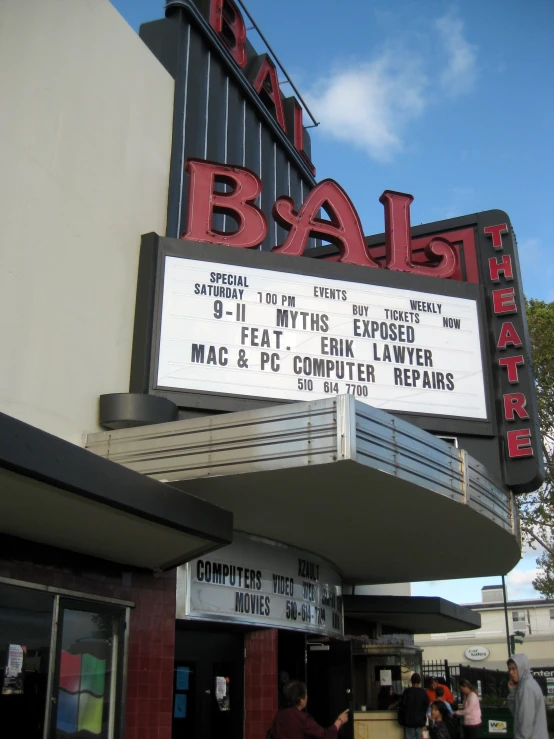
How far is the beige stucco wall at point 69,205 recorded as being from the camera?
9086 mm

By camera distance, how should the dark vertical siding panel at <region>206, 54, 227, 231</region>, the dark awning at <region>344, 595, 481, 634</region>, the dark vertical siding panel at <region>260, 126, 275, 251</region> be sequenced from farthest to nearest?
the dark awning at <region>344, 595, 481, 634</region> < the dark vertical siding panel at <region>260, 126, 275, 251</region> < the dark vertical siding panel at <region>206, 54, 227, 231</region>

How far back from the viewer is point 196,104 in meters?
13.7

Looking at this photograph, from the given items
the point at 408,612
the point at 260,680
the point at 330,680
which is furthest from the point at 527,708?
the point at 408,612

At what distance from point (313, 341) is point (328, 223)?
285 cm

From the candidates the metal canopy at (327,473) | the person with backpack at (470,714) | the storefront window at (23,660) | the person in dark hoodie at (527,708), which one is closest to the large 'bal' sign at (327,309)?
the metal canopy at (327,473)

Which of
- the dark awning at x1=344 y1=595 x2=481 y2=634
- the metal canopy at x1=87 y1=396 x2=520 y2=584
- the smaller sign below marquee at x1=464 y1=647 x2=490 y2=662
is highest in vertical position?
the metal canopy at x1=87 y1=396 x2=520 y2=584

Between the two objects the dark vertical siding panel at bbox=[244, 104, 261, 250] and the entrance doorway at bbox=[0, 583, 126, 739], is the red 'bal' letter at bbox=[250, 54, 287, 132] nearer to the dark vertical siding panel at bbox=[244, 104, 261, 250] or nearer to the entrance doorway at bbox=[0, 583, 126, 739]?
the dark vertical siding panel at bbox=[244, 104, 261, 250]

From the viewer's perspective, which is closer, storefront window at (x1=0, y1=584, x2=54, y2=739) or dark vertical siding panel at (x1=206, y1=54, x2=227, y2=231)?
storefront window at (x1=0, y1=584, x2=54, y2=739)

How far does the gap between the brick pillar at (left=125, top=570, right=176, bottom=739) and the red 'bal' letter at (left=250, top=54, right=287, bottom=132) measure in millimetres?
11246

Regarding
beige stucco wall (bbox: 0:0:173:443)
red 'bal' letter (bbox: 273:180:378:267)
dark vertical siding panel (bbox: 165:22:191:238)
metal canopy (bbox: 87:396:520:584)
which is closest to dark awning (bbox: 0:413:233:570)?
metal canopy (bbox: 87:396:520:584)

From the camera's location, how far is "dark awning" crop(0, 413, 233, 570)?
20.9ft

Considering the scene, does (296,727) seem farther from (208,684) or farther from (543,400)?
(543,400)

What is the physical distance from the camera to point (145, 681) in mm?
9609

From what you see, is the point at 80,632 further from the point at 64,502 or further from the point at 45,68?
the point at 45,68
